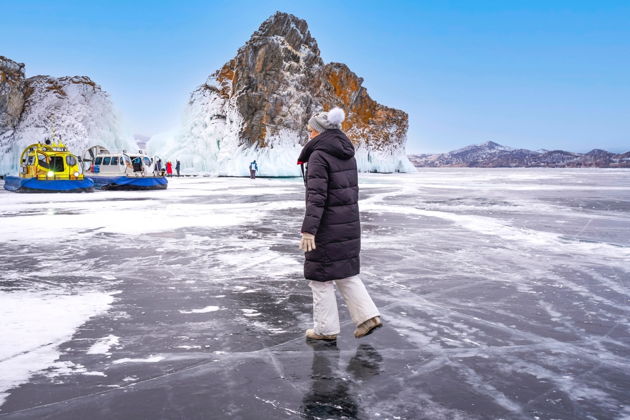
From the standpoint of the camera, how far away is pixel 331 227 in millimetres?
3918

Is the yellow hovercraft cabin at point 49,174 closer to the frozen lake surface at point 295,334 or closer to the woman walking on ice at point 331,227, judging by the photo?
the frozen lake surface at point 295,334

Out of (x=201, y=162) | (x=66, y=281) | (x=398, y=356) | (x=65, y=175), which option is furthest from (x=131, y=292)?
(x=201, y=162)

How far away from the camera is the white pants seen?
4012 mm

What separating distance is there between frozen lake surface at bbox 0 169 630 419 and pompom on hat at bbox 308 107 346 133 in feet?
5.85

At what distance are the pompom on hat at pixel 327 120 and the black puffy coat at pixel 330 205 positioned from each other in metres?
0.05

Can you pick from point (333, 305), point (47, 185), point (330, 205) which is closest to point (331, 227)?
point (330, 205)

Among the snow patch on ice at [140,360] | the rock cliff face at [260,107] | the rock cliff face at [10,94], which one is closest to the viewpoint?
the snow patch on ice at [140,360]

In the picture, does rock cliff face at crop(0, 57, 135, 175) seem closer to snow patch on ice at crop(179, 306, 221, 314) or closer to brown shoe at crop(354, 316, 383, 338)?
snow patch on ice at crop(179, 306, 221, 314)

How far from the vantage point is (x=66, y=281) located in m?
6.09

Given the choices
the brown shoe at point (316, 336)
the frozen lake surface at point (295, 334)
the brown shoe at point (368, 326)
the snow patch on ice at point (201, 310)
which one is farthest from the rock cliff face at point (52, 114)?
the brown shoe at point (368, 326)

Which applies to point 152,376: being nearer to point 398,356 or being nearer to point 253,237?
point 398,356

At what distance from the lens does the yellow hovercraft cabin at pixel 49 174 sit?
2589 cm

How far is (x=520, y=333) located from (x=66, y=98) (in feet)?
253

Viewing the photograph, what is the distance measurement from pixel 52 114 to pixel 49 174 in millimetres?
47911
